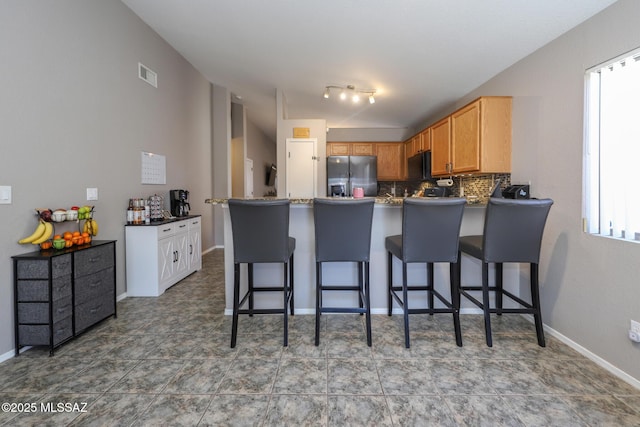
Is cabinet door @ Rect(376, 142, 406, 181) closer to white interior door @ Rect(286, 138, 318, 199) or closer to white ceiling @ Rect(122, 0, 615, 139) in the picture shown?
white ceiling @ Rect(122, 0, 615, 139)

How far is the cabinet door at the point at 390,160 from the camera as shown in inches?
241

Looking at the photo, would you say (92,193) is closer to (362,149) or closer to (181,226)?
Answer: (181,226)

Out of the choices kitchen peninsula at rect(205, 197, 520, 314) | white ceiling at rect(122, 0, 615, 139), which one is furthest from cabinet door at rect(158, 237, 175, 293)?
white ceiling at rect(122, 0, 615, 139)

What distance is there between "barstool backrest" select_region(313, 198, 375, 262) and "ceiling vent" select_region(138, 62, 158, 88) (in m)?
2.71

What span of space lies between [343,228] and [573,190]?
1.77 metres

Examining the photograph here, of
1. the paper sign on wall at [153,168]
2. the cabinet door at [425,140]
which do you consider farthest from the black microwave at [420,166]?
the paper sign on wall at [153,168]

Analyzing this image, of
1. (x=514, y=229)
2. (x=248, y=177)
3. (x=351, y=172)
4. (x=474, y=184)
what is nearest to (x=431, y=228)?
(x=514, y=229)

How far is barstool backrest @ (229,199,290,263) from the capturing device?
1984mm

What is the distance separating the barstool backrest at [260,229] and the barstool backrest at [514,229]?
145cm

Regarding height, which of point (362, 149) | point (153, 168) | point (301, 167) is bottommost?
point (153, 168)

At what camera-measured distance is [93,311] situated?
2.23m

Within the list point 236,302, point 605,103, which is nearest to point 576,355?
point 605,103

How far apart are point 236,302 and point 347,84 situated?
3.27m

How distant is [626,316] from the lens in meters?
1.77
